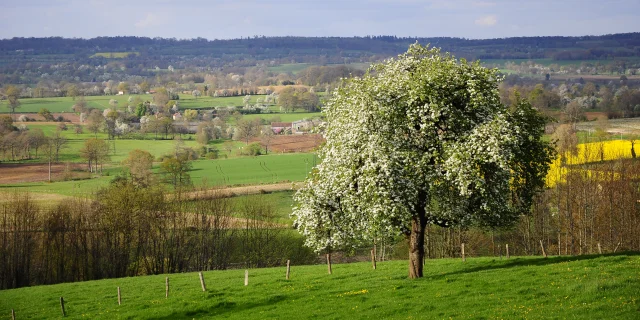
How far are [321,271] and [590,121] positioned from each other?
11408 centimetres

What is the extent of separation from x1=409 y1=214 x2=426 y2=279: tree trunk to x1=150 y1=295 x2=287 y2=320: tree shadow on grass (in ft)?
23.6

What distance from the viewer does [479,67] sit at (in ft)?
111

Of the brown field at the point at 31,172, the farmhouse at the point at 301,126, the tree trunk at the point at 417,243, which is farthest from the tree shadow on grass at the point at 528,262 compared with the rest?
the farmhouse at the point at 301,126

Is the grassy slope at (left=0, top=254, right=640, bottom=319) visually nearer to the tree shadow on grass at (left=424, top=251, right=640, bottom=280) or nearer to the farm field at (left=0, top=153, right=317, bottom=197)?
the tree shadow on grass at (left=424, top=251, right=640, bottom=280)

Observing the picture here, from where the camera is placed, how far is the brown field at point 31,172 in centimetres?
13012

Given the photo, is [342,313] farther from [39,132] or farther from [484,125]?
[39,132]

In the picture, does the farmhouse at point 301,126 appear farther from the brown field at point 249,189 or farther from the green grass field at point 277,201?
the green grass field at point 277,201

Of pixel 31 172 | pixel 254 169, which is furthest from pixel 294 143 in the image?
pixel 31 172

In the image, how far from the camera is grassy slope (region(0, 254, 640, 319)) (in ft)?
87.1

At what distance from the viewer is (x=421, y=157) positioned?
32.5m

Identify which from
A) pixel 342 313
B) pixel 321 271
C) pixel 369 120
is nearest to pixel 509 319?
pixel 342 313

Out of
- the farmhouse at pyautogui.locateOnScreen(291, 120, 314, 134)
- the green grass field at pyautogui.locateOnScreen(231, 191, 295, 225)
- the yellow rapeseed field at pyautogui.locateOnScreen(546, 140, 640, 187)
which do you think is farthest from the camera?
the farmhouse at pyautogui.locateOnScreen(291, 120, 314, 134)

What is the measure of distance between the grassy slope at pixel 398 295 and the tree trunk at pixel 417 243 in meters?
0.92

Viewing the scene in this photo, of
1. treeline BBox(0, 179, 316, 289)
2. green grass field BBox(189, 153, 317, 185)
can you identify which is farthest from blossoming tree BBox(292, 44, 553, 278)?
green grass field BBox(189, 153, 317, 185)
